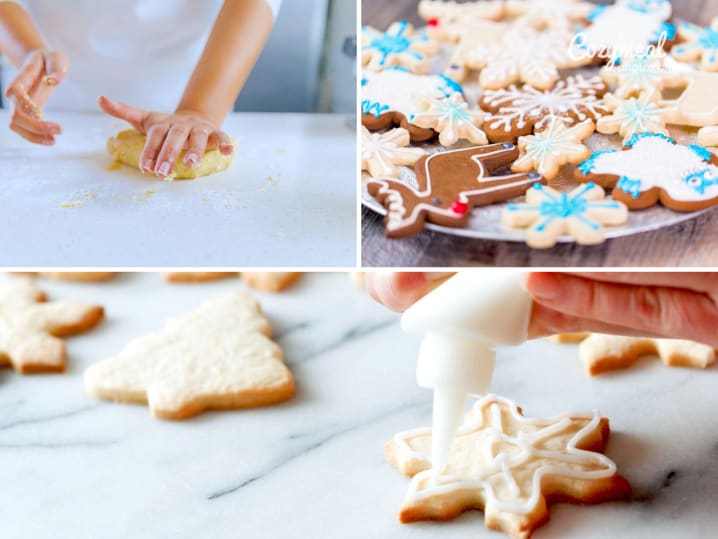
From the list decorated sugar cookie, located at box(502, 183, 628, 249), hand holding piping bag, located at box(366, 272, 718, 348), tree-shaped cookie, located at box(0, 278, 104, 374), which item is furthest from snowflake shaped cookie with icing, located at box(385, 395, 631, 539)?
tree-shaped cookie, located at box(0, 278, 104, 374)

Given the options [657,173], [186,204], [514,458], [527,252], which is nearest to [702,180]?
[657,173]

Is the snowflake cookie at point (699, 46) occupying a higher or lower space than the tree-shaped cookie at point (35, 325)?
higher

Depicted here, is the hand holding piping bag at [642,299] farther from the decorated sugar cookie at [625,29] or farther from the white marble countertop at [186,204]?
the decorated sugar cookie at [625,29]

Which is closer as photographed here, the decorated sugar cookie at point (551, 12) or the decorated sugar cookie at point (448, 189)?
the decorated sugar cookie at point (448, 189)

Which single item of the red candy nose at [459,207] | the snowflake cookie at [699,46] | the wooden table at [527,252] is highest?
the snowflake cookie at [699,46]

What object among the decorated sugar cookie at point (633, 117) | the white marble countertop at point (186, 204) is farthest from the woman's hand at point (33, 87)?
the decorated sugar cookie at point (633, 117)

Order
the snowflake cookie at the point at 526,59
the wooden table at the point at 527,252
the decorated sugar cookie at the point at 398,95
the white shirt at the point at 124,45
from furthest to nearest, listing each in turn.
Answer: the white shirt at the point at 124,45, the snowflake cookie at the point at 526,59, the decorated sugar cookie at the point at 398,95, the wooden table at the point at 527,252

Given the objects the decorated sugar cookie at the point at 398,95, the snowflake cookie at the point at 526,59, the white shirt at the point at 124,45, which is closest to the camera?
the decorated sugar cookie at the point at 398,95

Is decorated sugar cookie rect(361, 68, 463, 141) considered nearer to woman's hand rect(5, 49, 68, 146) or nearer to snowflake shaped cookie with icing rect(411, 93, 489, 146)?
snowflake shaped cookie with icing rect(411, 93, 489, 146)
